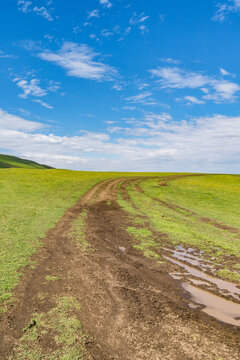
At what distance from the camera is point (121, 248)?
11.8m

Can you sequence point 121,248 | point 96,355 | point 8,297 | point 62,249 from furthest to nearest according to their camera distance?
point 121,248 → point 62,249 → point 8,297 → point 96,355

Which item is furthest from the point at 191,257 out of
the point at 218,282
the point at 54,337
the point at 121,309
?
the point at 54,337

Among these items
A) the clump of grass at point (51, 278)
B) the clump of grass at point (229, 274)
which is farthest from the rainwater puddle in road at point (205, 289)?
the clump of grass at point (51, 278)

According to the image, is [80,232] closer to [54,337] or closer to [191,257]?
[191,257]

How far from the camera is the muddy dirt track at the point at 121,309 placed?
488cm

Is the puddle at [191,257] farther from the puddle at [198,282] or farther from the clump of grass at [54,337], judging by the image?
the clump of grass at [54,337]

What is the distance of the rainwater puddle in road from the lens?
657 cm

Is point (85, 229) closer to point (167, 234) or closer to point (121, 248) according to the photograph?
point (121, 248)

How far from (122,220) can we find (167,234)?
4380 millimetres

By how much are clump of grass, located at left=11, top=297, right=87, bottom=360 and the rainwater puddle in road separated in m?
3.30

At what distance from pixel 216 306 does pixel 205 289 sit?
1.05 m

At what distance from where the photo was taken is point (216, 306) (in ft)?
22.7

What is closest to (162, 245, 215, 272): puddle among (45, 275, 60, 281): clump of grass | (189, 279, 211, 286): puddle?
(189, 279, 211, 286): puddle

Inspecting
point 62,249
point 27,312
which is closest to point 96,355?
point 27,312
